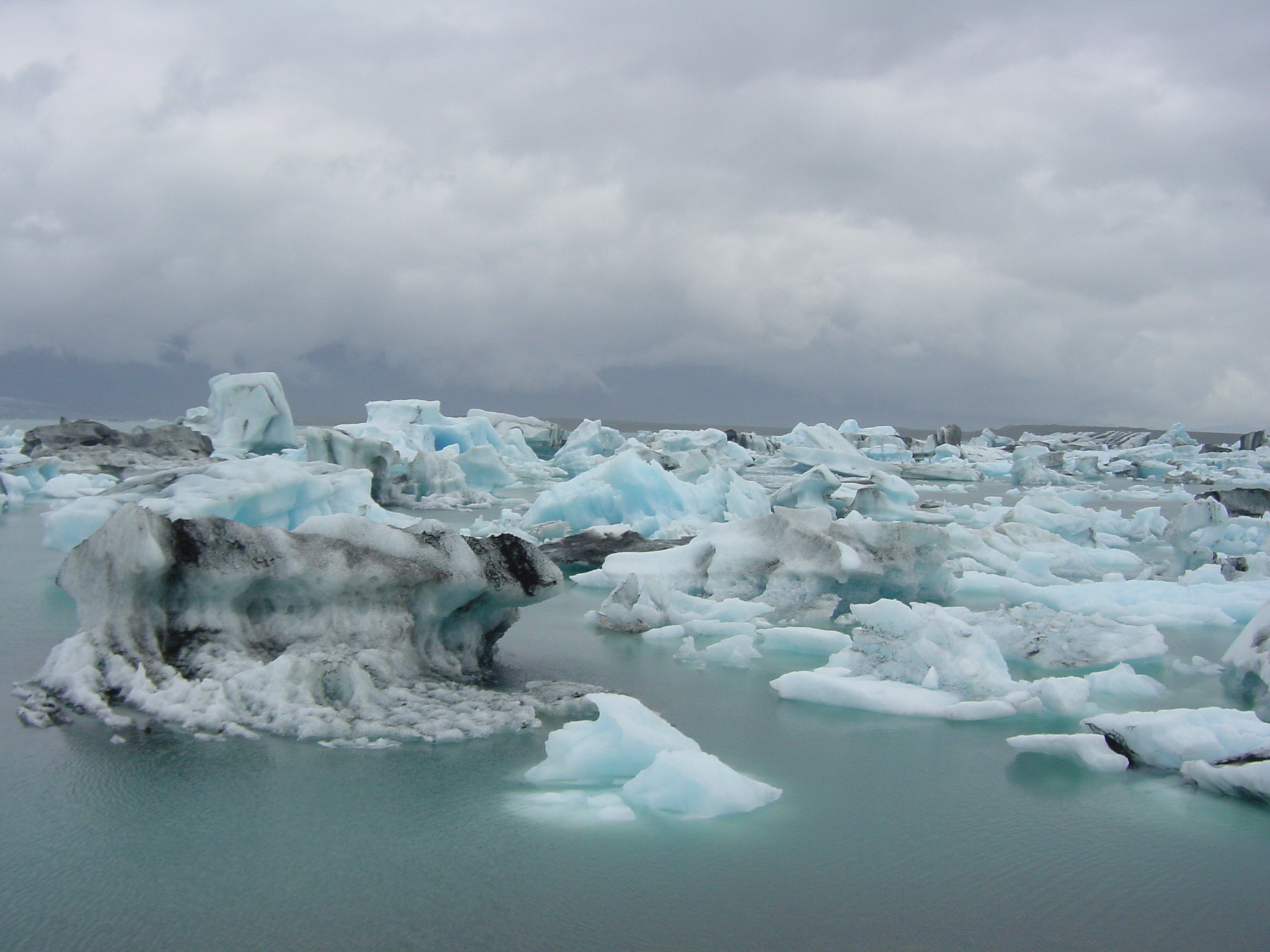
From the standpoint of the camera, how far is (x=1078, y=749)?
4145mm

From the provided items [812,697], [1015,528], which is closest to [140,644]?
[812,697]

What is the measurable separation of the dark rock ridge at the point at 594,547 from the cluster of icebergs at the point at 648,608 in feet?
0.09

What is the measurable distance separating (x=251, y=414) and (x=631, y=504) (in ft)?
39.6

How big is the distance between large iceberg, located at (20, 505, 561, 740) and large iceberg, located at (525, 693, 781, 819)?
606 millimetres

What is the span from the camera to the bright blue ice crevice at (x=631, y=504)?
1127cm

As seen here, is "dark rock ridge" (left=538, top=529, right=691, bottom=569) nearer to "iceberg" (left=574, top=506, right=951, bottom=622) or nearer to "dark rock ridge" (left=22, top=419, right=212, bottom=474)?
"iceberg" (left=574, top=506, right=951, bottom=622)

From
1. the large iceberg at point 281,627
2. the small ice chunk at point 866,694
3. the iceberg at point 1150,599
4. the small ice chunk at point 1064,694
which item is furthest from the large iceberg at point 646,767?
the iceberg at point 1150,599

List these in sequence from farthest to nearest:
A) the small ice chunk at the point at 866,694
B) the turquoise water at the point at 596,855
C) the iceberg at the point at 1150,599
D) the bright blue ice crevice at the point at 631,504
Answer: the bright blue ice crevice at the point at 631,504 < the iceberg at the point at 1150,599 < the small ice chunk at the point at 866,694 < the turquoise water at the point at 596,855

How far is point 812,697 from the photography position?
5.02 metres

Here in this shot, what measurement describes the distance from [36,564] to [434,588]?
560 cm

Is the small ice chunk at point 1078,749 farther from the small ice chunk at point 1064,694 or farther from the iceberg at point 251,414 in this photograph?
the iceberg at point 251,414

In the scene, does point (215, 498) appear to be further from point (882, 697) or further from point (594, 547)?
point (882, 697)

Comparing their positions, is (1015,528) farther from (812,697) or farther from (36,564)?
(36,564)

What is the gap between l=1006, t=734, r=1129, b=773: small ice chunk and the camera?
13.4ft
